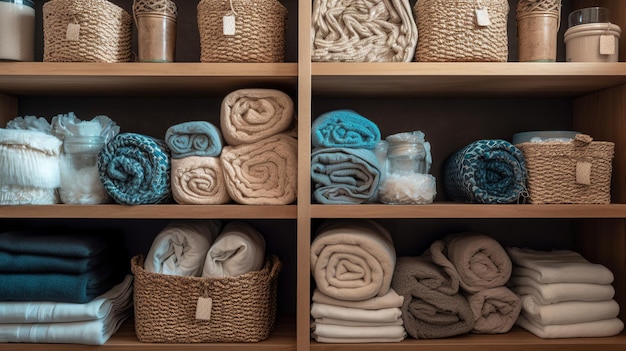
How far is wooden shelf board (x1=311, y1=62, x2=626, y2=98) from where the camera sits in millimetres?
1154

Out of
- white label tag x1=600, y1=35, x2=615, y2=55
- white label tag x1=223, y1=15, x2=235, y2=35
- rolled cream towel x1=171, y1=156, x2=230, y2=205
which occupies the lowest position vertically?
rolled cream towel x1=171, y1=156, x2=230, y2=205

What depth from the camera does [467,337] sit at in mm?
1230

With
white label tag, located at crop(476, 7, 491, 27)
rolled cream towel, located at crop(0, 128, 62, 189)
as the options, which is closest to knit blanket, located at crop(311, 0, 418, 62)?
white label tag, located at crop(476, 7, 491, 27)

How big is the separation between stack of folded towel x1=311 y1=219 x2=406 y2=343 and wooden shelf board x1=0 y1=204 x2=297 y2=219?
0.14m

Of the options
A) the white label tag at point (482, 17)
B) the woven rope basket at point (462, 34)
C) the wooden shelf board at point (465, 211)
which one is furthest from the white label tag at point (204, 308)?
the white label tag at point (482, 17)

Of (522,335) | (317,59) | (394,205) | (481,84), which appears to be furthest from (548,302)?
(317,59)

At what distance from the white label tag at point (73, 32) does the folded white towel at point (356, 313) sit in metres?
0.94

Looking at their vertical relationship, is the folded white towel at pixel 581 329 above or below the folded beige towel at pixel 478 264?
below

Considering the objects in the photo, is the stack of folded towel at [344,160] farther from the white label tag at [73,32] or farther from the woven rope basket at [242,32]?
the white label tag at [73,32]

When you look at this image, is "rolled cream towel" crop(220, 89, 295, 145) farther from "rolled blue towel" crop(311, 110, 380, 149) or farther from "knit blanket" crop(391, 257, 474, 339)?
"knit blanket" crop(391, 257, 474, 339)

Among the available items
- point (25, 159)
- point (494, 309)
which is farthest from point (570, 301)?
point (25, 159)

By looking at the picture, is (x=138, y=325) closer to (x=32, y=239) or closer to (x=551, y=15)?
(x=32, y=239)

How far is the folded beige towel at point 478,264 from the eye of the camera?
1.24 metres

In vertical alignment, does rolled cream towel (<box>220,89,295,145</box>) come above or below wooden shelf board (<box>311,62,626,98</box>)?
below
